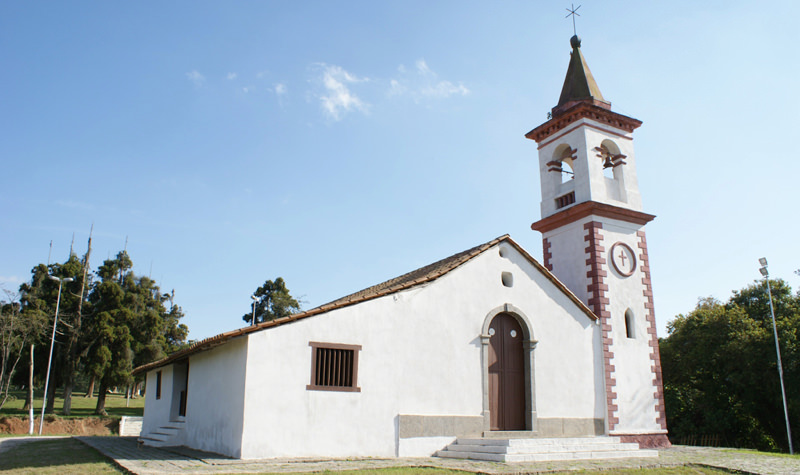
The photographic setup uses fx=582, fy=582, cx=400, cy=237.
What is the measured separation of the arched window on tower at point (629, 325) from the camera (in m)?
18.7

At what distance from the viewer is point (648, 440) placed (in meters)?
17.8

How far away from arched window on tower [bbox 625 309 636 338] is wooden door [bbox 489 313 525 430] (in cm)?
445

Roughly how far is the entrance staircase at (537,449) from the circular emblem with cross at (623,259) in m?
5.97

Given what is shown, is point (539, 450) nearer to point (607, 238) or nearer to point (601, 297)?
point (601, 297)

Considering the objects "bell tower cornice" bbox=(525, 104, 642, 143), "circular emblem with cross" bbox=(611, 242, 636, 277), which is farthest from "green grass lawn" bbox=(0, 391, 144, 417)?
"circular emblem with cross" bbox=(611, 242, 636, 277)

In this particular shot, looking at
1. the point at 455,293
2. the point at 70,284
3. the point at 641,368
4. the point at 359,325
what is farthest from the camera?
the point at 70,284

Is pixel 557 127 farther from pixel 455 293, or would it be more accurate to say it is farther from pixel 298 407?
pixel 298 407

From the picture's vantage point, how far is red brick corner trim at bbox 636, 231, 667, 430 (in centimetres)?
1842

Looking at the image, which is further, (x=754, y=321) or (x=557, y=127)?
(x=754, y=321)

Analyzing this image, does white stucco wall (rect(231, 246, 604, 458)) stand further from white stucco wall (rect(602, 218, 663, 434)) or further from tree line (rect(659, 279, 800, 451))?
tree line (rect(659, 279, 800, 451))

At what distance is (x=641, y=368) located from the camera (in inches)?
727

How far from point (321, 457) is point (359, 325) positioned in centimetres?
305

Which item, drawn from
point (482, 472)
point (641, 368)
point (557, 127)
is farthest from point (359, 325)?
point (557, 127)

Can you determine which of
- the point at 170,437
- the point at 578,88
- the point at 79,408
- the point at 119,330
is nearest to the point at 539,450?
the point at 170,437
